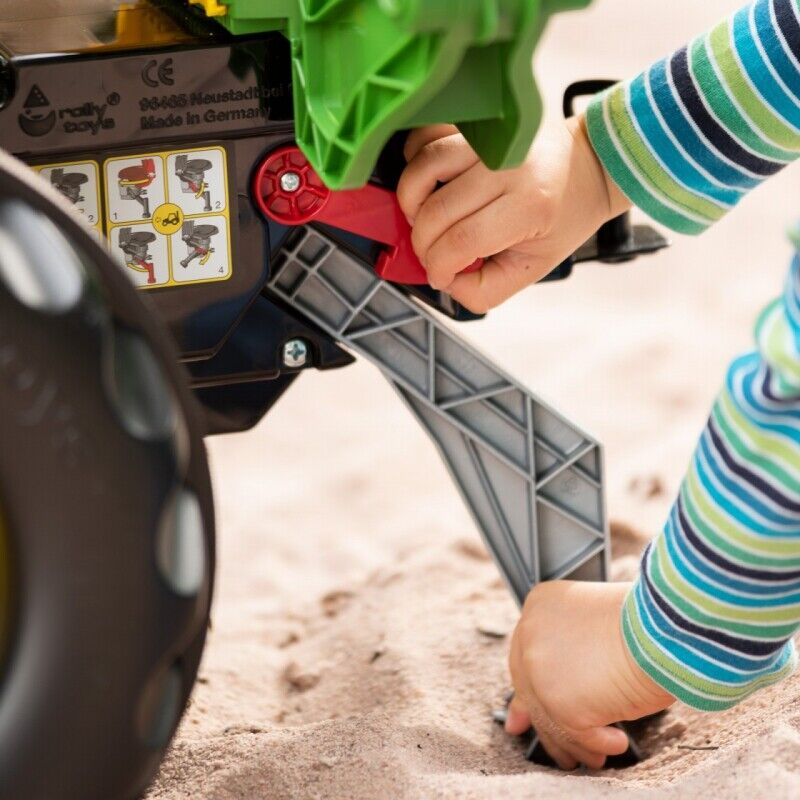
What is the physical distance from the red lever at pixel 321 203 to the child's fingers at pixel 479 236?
27mm

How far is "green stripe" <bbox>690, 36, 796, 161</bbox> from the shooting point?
95 centimetres

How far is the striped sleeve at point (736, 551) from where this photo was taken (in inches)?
30.5

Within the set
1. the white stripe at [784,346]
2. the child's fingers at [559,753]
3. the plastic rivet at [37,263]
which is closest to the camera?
the plastic rivet at [37,263]

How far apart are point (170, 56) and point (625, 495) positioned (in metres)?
0.84

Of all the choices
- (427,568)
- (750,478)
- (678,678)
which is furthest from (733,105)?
(427,568)

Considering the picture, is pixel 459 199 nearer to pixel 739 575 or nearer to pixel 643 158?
pixel 643 158

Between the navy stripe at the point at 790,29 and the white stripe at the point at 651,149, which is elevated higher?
the navy stripe at the point at 790,29

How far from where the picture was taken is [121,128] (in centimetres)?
90

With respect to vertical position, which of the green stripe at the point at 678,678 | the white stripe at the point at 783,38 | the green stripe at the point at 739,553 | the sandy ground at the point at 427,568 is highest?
the white stripe at the point at 783,38

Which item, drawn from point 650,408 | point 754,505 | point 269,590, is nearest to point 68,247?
point 754,505

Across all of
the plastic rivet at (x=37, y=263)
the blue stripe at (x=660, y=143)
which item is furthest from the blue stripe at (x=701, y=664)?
the plastic rivet at (x=37, y=263)

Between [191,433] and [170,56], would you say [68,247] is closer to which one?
[191,433]

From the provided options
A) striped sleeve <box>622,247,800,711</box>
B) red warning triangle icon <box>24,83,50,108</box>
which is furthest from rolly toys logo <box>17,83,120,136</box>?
striped sleeve <box>622,247,800,711</box>

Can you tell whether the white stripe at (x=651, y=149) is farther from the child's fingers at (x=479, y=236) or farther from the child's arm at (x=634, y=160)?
the child's fingers at (x=479, y=236)
